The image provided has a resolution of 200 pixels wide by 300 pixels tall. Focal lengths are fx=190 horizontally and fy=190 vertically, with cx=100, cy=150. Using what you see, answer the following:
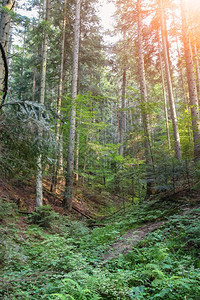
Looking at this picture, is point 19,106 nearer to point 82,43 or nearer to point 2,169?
point 2,169

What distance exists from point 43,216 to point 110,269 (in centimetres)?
542

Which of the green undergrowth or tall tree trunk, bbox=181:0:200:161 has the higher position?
tall tree trunk, bbox=181:0:200:161

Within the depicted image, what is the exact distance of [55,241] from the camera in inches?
221

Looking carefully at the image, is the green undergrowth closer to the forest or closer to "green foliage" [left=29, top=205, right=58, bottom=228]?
the forest

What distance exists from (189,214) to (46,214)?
19.1 ft

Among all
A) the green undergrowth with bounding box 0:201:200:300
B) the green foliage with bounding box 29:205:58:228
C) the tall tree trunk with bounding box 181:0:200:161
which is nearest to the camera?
the green undergrowth with bounding box 0:201:200:300

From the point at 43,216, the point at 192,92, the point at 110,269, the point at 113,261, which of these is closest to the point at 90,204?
the point at 43,216

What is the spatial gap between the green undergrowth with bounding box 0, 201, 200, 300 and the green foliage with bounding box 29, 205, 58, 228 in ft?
4.03

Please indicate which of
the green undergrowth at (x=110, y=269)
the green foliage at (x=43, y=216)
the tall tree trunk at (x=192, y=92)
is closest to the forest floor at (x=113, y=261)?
the green undergrowth at (x=110, y=269)

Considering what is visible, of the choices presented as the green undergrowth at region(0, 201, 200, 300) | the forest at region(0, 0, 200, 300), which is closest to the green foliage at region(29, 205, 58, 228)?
the forest at region(0, 0, 200, 300)

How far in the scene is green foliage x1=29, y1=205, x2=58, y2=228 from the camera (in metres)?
8.09

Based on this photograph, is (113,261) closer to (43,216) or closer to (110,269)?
(110,269)

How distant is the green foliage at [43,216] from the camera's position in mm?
8086

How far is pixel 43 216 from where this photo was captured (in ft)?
27.4
